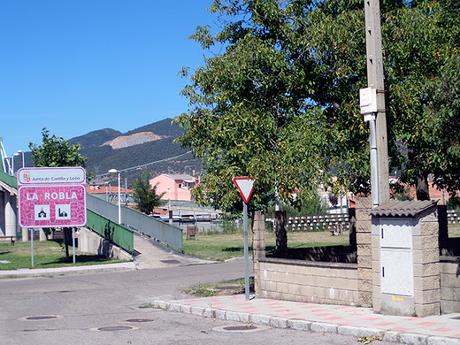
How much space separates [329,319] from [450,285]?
7.01 ft

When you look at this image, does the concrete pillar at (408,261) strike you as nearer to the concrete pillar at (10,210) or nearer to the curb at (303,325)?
the curb at (303,325)

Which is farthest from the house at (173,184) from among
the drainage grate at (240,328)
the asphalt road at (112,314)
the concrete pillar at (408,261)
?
the concrete pillar at (408,261)

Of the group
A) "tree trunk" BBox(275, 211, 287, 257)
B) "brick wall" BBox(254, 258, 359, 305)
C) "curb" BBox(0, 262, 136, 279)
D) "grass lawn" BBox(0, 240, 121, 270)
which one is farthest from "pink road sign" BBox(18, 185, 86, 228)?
"brick wall" BBox(254, 258, 359, 305)

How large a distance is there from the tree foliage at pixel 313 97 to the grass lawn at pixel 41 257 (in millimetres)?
15653

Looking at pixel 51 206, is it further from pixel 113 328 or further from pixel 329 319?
pixel 329 319

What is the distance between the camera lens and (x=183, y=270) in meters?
29.3

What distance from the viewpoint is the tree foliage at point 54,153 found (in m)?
36.7

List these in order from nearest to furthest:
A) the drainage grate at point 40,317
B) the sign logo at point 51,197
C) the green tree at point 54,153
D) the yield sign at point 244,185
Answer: the drainage grate at point 40,317
the yield sign at point 244,185
the sign logo at point 51,197
the green tree at point 54,153

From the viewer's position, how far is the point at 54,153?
120 feet

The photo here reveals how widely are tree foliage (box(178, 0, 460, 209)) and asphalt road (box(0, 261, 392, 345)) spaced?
12.1 feet

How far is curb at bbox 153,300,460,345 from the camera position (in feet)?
35.1

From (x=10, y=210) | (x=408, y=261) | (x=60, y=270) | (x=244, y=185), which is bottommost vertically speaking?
(x=60, y=270)

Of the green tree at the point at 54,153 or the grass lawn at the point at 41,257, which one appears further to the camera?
the green tree at the point at 54,153

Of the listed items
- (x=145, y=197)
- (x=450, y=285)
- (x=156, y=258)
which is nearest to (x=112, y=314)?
(x=450, y=285)
